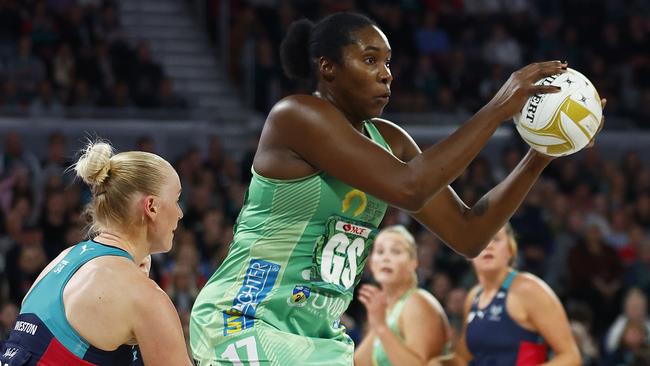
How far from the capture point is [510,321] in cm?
583

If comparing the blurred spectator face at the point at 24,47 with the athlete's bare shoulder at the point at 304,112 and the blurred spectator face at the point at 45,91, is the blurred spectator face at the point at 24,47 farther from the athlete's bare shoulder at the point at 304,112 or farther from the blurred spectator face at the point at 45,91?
the athlete's bare shoulder at the point at 304,112

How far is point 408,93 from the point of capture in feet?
44.1

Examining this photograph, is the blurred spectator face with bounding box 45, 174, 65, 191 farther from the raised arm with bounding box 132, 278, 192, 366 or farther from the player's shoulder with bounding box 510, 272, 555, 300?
the raised arm with bounding box 132, 278, 192, 366

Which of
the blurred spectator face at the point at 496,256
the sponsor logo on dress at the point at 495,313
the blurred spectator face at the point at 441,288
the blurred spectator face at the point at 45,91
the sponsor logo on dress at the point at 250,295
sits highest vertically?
the sponsor logo on dress at the point at 250,295

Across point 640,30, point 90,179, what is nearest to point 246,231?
point 90,179

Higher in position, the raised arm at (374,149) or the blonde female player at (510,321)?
the raised arm at (374,149)

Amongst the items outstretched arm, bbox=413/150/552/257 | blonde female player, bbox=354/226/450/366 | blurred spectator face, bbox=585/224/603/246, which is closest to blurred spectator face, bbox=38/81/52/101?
blurred spectator face, bbox=585/224/603/246

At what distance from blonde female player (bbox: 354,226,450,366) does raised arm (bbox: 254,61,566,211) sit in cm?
261

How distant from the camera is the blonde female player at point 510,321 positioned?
5719mm

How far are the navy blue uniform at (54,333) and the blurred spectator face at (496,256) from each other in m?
3.09

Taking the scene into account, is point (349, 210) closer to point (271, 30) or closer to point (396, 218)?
point (396, 218)

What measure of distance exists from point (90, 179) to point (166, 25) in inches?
438

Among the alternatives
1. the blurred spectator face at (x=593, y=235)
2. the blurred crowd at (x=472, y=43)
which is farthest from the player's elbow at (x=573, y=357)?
the blurred crowd at (x=472, y=43)

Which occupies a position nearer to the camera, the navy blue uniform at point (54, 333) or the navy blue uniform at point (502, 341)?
the navy blue uniform at point (54, 333)
